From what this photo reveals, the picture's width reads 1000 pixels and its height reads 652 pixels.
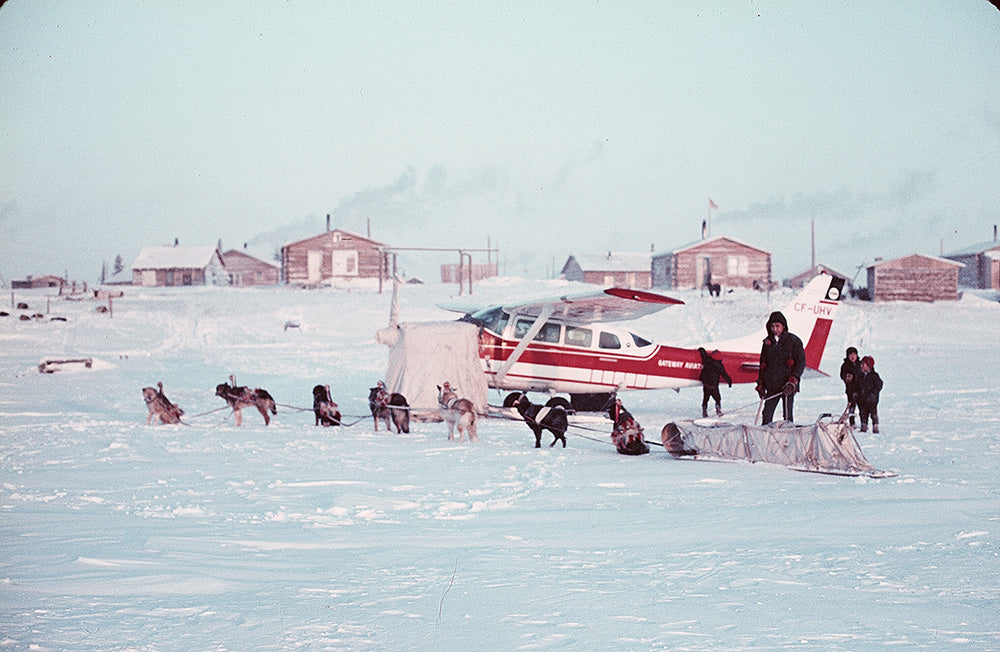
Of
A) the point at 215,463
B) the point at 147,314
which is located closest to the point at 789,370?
the point at 215,463

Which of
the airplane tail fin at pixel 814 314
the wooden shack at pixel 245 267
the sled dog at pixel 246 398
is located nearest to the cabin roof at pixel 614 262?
the wooden shack at pixel 245 267

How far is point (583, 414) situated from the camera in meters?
16.0

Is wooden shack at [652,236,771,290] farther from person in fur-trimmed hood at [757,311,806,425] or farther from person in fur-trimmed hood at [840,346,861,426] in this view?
person in fur-trimmed hood at [757,311,806,425]

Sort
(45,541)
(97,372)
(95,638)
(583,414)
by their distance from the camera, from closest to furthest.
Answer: (95,638)
(45,541)
(583,414)
(97,372)

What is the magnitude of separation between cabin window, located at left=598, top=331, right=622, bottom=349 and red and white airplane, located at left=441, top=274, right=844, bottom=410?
20mm

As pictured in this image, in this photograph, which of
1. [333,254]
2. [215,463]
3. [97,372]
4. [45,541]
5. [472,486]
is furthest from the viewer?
[333,254]

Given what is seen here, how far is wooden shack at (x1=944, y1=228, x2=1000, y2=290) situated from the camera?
60.3 meters

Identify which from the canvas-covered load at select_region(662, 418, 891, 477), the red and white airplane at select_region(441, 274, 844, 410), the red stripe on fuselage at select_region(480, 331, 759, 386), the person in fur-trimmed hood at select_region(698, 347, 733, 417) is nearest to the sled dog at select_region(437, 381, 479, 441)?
the canvas-covered load at select_region(662, 418, 891, 477)

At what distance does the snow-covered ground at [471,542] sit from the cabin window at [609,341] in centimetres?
217

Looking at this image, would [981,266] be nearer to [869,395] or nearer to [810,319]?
[810,319]

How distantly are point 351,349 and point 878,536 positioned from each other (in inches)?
1085

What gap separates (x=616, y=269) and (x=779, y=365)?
59347mm

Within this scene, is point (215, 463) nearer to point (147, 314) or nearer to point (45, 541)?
point (45, 541)

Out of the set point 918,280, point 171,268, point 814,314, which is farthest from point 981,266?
point 171,268
